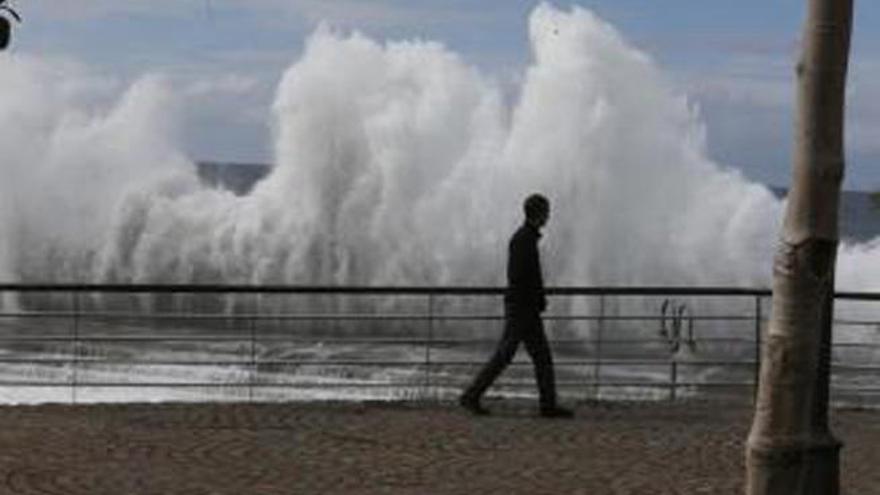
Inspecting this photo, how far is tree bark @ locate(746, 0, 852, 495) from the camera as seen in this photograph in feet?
23.2

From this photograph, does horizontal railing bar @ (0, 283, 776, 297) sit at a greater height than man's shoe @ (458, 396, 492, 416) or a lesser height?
greater

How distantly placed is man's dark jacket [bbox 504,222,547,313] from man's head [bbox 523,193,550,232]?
5cm

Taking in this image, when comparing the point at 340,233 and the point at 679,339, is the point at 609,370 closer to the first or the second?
the point at 679,339

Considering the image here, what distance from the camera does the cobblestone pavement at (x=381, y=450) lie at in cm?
1130

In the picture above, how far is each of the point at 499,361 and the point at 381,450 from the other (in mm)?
2474

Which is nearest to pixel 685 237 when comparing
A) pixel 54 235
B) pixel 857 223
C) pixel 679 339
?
pixel 54 235

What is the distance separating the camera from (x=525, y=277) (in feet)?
49.6

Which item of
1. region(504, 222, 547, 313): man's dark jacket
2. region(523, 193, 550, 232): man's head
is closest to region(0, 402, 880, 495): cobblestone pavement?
region(504, 222, 547, 313): man's dark jacket

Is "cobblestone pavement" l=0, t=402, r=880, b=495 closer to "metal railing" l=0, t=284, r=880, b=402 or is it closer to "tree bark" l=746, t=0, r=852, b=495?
"metal railing" l=0, t=284, r=880, b=402

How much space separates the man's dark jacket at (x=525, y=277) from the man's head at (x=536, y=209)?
0.17 feet

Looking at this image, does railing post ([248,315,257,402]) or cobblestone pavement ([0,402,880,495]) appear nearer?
cobblestone pavement ([0,402,880,495])

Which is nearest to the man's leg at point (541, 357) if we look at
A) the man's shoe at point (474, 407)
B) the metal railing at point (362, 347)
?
the man's shoe at point (474, 407)

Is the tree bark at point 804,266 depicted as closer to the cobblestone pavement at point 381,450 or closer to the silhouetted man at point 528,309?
the cobblestone pavement at point 381,450

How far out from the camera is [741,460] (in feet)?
42.1
